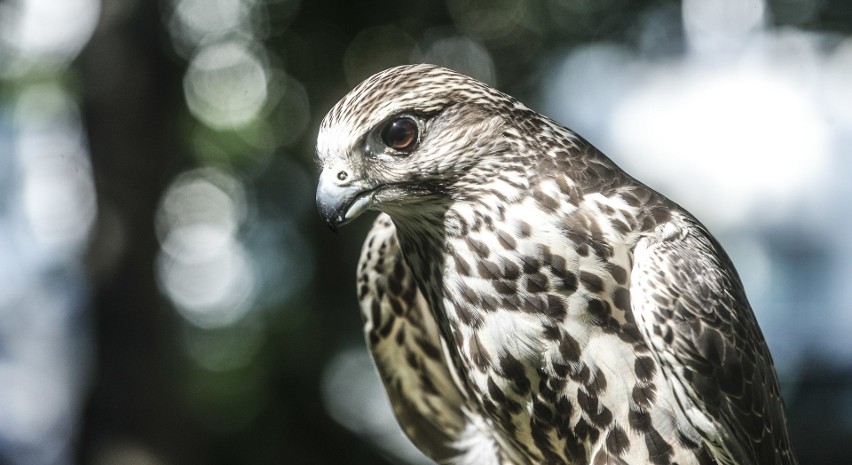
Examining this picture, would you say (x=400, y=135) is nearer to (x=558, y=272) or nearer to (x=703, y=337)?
(x=558, y=272)

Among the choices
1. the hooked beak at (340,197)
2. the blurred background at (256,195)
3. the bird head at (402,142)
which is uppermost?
the bird head at (402,142)

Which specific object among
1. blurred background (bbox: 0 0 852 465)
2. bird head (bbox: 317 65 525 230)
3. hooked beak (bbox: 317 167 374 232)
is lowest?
blurred background (bbox: 0 0 852 465)

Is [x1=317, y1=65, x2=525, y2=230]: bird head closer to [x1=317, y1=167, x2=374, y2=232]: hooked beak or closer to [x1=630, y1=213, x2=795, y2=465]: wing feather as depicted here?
[x1=317, y1=167, x2=374, y2=232]: hooked beak

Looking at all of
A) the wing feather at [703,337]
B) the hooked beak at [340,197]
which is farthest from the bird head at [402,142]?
the wing feather at [703,337]

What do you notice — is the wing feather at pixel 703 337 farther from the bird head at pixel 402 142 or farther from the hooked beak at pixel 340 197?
the hooked beak at pixel 340 197

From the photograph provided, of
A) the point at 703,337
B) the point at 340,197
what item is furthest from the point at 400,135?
the point at 703,337

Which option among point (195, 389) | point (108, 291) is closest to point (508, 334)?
point (108, 291)

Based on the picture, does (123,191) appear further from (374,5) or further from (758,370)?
(758,370)

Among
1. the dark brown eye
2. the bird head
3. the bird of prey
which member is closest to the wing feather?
the bird of prey
